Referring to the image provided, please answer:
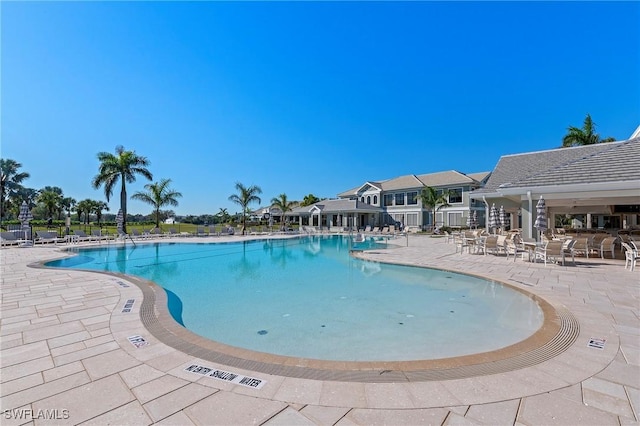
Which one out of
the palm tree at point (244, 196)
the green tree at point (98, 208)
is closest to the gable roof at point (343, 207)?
the palm tree at point (244, 196)

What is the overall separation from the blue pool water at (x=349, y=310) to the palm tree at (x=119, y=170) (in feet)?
49.1

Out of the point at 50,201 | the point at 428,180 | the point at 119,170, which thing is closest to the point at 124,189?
the point at 119,170

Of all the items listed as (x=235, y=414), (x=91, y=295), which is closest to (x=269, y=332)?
(x=235, y=414)

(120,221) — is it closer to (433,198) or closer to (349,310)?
(349,310)

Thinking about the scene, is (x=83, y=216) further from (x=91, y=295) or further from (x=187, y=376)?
(x=187, y=376)

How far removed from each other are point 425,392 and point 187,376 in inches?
92.6

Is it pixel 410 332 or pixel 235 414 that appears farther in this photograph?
pixel 410 332

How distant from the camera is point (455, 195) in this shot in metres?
32.6

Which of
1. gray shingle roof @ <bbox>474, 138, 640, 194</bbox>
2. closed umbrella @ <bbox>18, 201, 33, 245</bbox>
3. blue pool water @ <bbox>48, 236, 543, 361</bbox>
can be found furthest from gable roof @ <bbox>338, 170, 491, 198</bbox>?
closed umbrella @ <bbox>18, 201, 33, 245</bbox>

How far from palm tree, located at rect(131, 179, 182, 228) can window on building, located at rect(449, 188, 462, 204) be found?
29.4m

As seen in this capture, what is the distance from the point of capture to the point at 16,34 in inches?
313

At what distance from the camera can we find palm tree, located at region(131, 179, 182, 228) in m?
28.7

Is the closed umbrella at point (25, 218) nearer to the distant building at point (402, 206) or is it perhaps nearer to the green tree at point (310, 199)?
the distant building at point (402, 206)

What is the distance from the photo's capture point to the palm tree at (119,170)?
24.3 metres
